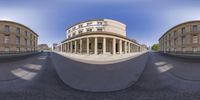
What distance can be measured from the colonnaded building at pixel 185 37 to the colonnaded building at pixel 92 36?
252cm

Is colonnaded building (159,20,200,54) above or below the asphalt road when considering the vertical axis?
above

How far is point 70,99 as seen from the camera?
14.2 feet

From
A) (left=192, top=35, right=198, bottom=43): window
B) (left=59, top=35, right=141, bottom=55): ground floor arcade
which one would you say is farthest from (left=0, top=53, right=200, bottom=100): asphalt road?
(left=59, top=35, right=141, bottom=55): ground floor arcade

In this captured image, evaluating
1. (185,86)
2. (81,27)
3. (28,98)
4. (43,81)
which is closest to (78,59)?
(81,27)

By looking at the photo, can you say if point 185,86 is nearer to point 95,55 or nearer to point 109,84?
point 109,84

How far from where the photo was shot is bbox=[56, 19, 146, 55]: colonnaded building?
27.0 ft

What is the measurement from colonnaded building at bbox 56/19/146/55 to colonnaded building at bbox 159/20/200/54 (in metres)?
2.52

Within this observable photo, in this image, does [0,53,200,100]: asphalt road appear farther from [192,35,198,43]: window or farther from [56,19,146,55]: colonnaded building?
[56,19,146,55]: colonnaded building

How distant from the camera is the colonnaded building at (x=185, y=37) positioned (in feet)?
20.7

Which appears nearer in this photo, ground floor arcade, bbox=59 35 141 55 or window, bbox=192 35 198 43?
window, bbox=192 35 198 43

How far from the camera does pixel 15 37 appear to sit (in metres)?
6.96

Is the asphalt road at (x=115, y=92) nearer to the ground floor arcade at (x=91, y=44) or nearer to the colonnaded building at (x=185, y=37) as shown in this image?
the colonnaded building at (x=185, y=37)

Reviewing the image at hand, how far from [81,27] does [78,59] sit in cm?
387

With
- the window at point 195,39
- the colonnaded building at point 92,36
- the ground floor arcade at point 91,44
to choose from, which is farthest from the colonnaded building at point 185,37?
the ground floor arcade at point 91,44
